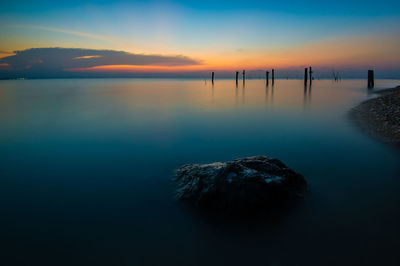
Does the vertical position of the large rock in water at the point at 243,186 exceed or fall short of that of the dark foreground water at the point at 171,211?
it exceeds it

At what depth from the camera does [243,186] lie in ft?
13.2

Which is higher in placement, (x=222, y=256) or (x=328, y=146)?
(x=328, y=146)

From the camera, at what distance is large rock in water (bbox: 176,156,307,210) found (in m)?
3.97

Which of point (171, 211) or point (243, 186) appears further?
point (171, 211)

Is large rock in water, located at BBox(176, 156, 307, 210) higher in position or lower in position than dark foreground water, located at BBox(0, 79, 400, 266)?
higher

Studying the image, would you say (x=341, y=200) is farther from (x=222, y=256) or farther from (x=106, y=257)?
(x=106, y=257)

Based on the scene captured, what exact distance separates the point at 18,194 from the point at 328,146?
9.32 m

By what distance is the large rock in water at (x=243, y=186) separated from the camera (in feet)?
13.0

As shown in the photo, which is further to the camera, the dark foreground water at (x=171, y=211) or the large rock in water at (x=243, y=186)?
the large rock in water at (x=243, y=186)

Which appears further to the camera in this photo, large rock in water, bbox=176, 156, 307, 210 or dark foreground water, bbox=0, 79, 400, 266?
large rock in water, bbox=176, 156, 307, 210

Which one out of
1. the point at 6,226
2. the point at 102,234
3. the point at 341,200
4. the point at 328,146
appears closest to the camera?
the point at 102,234

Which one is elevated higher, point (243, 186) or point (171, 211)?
point (243, 186)

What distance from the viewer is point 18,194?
16.4 feet

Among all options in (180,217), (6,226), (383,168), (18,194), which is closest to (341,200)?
(383,168)
